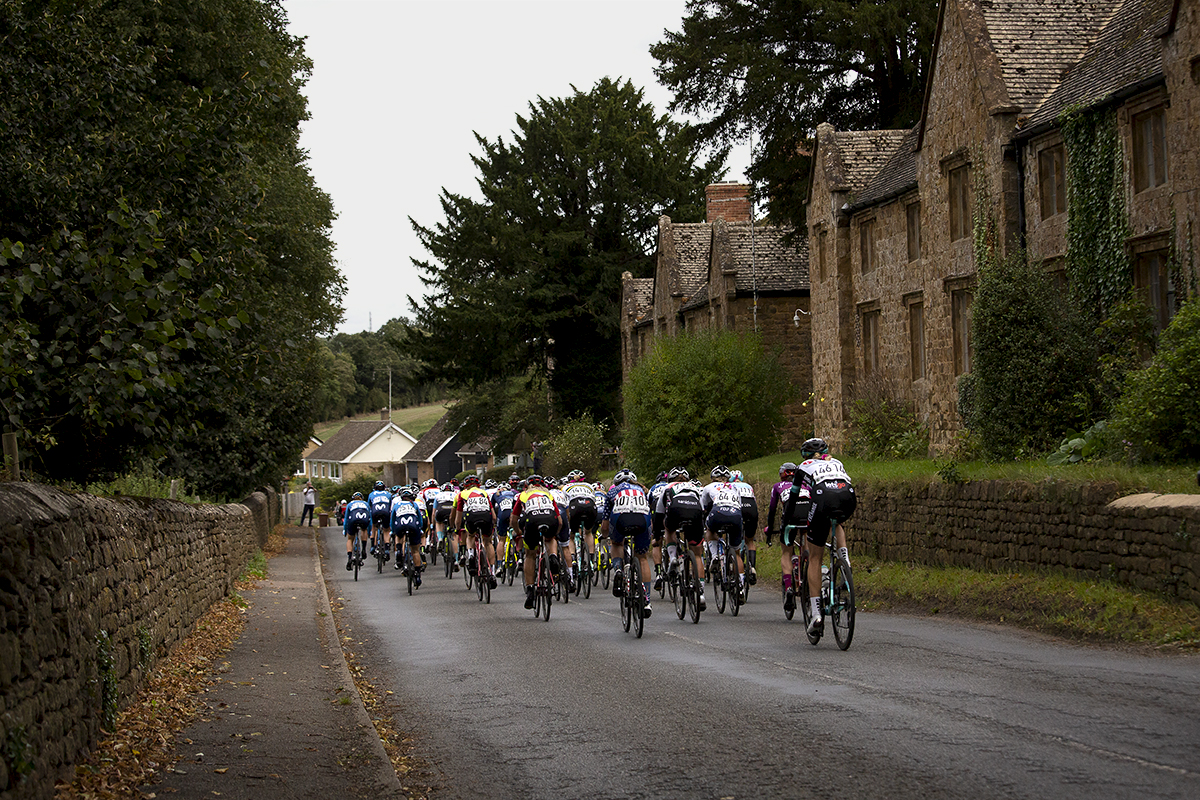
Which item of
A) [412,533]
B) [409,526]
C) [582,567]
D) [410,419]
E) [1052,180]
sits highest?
[410,419]

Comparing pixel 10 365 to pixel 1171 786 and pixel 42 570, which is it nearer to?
pixel 42 570

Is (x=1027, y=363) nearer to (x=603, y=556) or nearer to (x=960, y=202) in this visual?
(x=960, y=202)

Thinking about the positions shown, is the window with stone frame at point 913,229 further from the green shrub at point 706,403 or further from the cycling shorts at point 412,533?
the cycling shorts at point 412,533

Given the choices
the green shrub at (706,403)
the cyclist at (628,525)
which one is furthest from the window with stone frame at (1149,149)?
the green shrub at (706,403)

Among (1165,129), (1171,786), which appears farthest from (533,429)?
(1171,786)

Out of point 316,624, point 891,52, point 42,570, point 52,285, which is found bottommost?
point 316,624

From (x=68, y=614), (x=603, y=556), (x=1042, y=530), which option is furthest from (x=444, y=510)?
(x=68, y=614)

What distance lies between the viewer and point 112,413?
11.5 meters

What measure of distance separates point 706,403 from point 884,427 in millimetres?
7604

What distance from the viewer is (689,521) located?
1623cm

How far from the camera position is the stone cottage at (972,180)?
21.3 meters

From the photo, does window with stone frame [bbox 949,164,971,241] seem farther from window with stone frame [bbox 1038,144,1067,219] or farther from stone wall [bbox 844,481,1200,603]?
stone wall [bbox 844,481,1200,603]

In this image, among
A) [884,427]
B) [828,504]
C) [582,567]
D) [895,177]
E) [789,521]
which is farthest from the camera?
[895,177]

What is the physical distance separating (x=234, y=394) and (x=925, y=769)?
9.65 m
